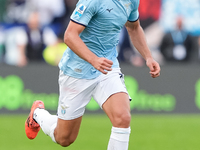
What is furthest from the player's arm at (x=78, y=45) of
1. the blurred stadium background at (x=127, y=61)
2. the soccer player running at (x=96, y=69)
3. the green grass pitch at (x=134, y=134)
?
the blurred stadium background at (x=127, y=61)

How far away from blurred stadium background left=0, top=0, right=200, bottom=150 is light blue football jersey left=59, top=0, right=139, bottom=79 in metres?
4.35

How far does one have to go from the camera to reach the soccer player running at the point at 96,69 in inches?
181

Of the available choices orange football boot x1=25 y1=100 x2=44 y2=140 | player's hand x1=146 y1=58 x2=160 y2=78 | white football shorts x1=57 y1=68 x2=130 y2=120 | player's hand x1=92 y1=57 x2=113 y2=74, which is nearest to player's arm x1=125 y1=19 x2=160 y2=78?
player's hand x1=146 y1=58 x2=160 y2=78

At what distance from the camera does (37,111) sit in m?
6.08

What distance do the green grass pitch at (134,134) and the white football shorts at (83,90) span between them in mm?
1779

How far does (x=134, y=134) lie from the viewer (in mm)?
8305

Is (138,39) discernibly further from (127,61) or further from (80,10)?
(127,61)

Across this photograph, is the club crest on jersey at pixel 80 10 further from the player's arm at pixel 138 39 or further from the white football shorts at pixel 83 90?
the player's arm at pixel 138 39

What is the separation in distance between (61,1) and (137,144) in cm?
439

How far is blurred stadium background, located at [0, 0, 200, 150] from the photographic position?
10.1 metres

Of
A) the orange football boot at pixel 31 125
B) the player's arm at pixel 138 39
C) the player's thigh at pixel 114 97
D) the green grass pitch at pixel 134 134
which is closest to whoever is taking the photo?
the player's thigh at pixel 114 97

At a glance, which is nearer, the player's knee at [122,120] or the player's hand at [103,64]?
the player's hand at [103,64]

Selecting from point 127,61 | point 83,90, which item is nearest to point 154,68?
point 83,90

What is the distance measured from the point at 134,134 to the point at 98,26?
378 centimetres
